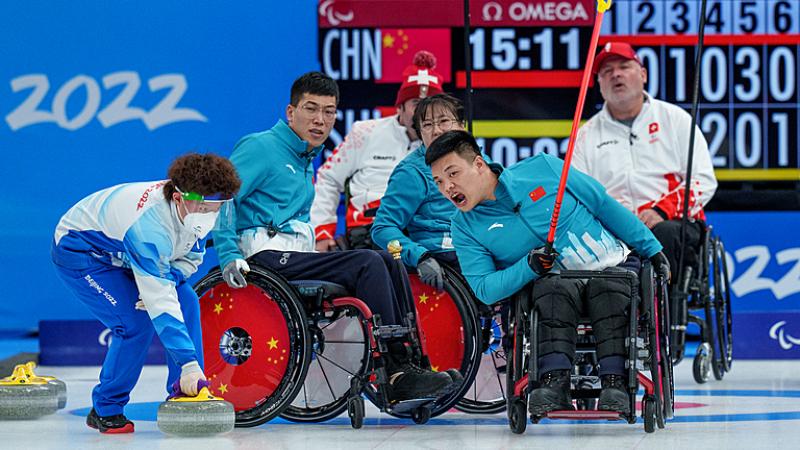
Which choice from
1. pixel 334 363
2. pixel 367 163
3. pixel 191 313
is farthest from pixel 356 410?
pixel 367 163

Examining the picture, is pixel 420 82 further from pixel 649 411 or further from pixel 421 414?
pixel 649 411

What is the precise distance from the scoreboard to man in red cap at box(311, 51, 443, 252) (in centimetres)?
100

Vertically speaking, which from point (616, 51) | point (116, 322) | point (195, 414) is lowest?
point (195, 414)

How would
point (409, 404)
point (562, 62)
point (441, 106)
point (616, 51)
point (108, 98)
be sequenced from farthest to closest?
point (108, 98) → point (562, 62) → point (616, 51) → point (441, 106) → point (409, 404)

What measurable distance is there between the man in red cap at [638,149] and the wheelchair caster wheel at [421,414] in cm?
185

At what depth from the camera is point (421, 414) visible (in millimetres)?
4785

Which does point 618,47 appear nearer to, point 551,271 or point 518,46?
point 518,46

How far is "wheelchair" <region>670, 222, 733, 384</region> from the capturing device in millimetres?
6023

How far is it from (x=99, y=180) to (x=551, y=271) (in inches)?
157

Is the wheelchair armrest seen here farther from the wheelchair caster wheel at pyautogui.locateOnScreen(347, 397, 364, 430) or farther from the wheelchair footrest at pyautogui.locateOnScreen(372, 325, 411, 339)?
the wheelchair caster wheel at pyautogui.locateOnScreen(347, 397, 364, 430)

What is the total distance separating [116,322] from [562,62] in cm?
367

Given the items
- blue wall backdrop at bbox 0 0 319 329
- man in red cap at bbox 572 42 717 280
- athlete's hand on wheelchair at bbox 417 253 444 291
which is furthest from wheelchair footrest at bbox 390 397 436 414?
blue wall backdrop at bbox 0 0 319 329

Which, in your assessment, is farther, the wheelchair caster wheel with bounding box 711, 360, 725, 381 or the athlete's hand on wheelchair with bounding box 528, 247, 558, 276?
the wheelchair caster wheel with bounding box 711, 360, 725, 381

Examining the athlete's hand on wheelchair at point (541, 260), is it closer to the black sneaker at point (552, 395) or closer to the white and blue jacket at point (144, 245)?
the black sneaker at point (552, 395)
